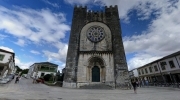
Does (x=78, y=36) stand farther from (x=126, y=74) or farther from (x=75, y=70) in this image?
(x=126, y=74)

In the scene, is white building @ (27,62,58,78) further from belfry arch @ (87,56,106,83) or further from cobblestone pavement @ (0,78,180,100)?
cobblestone pavement @ (0,78,180,100)

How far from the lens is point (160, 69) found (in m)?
25.8

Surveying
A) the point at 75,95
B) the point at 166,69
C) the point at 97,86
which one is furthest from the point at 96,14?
the point at 166,69

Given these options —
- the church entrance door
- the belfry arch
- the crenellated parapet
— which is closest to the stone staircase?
the belfry arch

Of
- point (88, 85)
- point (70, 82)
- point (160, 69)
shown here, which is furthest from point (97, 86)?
point (160, 69)

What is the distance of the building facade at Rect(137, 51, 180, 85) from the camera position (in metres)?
21.2

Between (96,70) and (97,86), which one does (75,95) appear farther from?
(96,70)

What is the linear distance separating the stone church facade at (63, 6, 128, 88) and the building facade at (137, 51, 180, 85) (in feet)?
37.2

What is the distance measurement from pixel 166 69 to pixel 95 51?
18.1 m

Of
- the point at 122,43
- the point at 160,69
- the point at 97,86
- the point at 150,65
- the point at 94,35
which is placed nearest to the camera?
the point at 97,86

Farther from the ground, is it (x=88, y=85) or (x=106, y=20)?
(x=106, y=20)

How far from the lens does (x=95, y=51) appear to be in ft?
57.4

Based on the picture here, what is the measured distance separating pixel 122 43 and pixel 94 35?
17.1ft

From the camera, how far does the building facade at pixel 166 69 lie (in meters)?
21.2
